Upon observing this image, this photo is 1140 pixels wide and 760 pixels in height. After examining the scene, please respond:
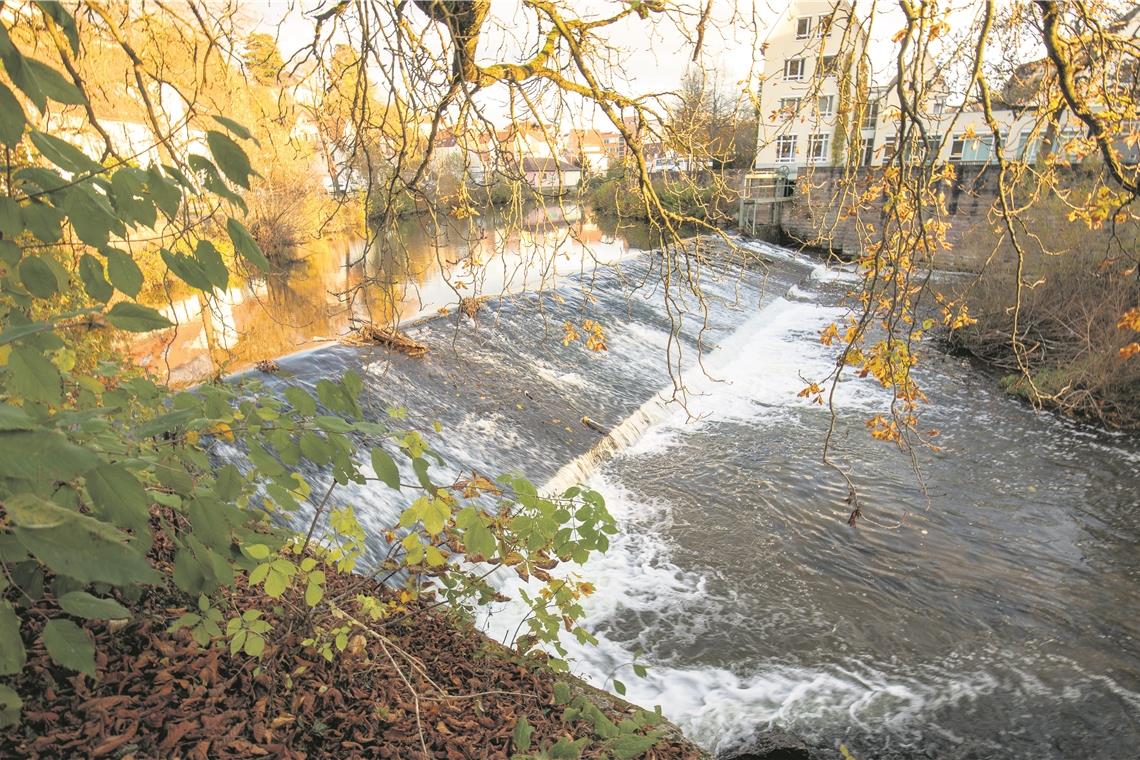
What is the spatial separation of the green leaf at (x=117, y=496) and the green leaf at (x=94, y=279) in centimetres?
45

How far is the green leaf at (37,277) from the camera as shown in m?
1.21

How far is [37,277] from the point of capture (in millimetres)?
1221

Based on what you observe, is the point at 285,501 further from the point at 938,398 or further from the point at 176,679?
the point at 938,398

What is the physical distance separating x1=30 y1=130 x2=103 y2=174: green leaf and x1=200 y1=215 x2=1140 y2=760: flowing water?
1545 millimetres

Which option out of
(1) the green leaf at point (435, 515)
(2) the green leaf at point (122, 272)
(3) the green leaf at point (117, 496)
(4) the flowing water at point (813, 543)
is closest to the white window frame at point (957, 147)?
(4) the flowing water at point (813, 543)

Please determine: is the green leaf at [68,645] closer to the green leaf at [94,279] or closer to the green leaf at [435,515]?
the green leaf at [94,279]

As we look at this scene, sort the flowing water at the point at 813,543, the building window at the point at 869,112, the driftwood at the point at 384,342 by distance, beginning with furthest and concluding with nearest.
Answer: the driftwood at the point at 384,342
the flowing water at the point at 813,543
the building window at the point at 869,112

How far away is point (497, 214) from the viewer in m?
3.73

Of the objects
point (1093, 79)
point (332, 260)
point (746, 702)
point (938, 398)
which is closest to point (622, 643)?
point (746, 702)

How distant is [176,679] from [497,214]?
2686mm

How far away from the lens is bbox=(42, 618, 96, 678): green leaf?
3.59ft

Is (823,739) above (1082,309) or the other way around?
the other way around

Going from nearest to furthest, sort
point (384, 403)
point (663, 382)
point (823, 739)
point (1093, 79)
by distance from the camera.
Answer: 1. point (1093, 79)
2. point (823, 739)
3. point (384, 403)
4. point (663, 382)

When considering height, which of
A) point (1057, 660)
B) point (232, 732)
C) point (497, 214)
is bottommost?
point (1057, 660)
